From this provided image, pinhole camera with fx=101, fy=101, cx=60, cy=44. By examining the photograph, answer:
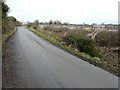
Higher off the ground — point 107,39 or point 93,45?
point 107,39

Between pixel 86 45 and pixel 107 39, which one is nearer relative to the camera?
pixel 86 45

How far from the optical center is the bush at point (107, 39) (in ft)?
44.9

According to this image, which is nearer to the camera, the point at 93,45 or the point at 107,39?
the point at 93,45

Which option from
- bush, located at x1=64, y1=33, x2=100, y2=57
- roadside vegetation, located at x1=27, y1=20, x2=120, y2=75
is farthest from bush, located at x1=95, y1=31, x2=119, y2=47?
bush, located at x1=64, y1=33, x2=100, y2=57

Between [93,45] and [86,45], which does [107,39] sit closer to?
[93,45]

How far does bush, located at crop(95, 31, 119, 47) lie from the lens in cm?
1369

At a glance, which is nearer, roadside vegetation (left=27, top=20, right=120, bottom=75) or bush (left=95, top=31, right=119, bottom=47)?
roadside vegetation (left=27, top=20, right=120, bottom=75)

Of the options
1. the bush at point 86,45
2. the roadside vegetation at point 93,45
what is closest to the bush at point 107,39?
the roadside vegetation at point 93,45

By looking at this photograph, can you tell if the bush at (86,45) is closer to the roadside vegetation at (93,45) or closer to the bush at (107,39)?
the roadside vegetation at (93,45)

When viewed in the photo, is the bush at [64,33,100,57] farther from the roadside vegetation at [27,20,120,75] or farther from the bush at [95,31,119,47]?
the bush at [95,31,119,47]

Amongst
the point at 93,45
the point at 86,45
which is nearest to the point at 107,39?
the point at 93,45

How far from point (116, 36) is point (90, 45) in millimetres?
5748

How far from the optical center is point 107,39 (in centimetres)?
1409

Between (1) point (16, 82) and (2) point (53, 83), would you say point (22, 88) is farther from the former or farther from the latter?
(2) point (53, 83)
